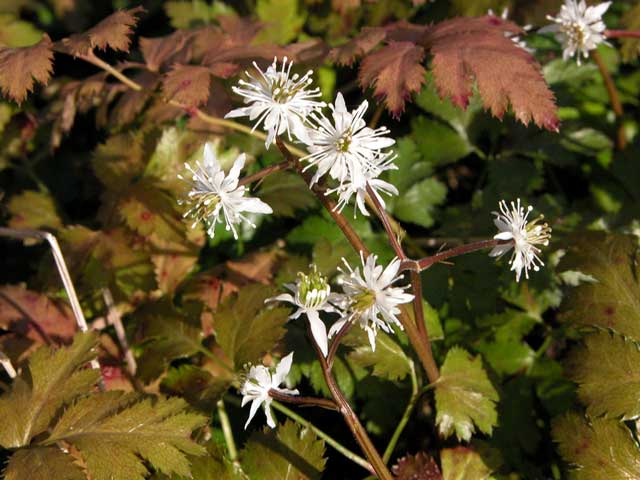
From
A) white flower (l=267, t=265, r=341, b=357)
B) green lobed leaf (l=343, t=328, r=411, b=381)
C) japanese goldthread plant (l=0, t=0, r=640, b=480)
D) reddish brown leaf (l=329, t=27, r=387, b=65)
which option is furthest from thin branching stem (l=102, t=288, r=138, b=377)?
reddish brown leaf (l=329, t=27, r=387, b=65)

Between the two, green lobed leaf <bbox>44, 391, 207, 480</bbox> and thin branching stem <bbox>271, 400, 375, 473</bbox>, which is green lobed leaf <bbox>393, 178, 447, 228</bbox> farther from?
green lobed leaf <bbox>44, 391, 207, 480</bbox>

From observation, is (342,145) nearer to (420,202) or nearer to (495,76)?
(495,76)

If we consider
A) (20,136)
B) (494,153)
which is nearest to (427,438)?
(494,153)

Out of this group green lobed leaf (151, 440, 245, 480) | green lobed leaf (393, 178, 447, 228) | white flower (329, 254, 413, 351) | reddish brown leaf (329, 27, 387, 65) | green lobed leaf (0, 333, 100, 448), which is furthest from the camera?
green lobed leaf (393, 178, 447, 228)

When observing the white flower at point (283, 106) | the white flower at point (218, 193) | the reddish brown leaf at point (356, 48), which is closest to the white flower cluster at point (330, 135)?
the white flower at point (283, 106)

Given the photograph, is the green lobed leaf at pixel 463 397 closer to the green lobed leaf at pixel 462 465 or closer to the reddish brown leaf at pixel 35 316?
the green lobed leaf at pixel 462 465

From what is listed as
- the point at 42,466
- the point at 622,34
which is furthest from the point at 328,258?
the point at 622,34
